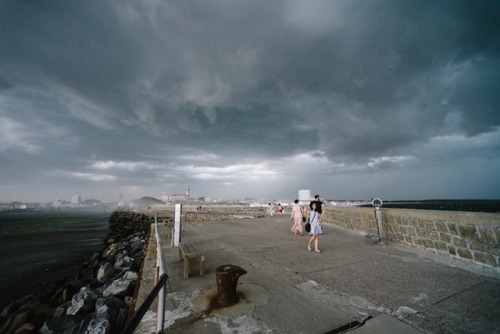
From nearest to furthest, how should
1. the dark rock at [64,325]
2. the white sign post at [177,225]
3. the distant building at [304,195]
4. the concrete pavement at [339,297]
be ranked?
the concrete pavement at [339,297] < the dark rock at [64,325] < the white sign post at [177,225] < the distant building at [304,195]

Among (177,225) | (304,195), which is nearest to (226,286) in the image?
(177,225)

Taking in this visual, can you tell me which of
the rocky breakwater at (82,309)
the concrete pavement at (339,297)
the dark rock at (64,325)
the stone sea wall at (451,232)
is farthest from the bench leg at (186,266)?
the stone sea wall at (451,232)

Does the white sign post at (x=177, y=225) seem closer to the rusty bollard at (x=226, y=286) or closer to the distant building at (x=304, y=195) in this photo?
the rusty bollard at (x=226, y=286)

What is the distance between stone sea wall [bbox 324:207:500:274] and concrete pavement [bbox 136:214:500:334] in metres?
0.35

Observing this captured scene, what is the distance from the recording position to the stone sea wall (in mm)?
4488

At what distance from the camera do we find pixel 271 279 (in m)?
4.41

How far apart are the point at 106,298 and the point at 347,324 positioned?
5110mm

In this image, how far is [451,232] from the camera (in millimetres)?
5336

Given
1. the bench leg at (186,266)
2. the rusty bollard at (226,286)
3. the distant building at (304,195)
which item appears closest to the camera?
the rusty bollard at (226,286)

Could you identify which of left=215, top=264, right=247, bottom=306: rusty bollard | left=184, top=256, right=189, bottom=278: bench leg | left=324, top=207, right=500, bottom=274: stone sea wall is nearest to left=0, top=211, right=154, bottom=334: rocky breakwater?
left=184, top=256, right=189, bottom=278: bench leg

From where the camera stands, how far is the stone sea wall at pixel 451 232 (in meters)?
4.49

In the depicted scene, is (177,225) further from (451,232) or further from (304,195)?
(304,195)

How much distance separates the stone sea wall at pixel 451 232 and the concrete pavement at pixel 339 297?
350 mm

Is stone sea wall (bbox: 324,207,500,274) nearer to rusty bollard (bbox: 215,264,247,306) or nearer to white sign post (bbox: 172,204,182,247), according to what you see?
rusty bollard (bbox: 215,264,247,306)
